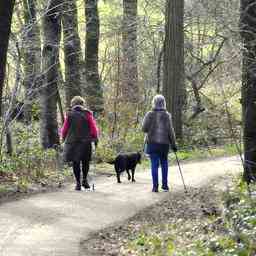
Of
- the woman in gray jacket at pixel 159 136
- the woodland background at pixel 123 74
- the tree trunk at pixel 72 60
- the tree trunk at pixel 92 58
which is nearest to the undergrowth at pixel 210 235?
the woodland background at pixel 123 74

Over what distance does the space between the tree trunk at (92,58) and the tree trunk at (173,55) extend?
97.1 inches

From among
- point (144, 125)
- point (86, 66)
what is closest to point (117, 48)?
point (86, 66)

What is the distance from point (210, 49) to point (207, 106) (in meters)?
2.82

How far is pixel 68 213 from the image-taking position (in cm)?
1063

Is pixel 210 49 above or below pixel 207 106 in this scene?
above

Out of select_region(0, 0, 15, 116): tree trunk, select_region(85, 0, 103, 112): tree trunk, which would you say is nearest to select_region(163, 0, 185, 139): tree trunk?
select_region(85, 0, 103, 112): tree trunk

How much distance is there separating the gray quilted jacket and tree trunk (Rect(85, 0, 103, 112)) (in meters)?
8.75

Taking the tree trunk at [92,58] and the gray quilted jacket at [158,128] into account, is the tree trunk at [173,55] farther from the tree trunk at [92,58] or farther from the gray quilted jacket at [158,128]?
the gray quilted jacket at [158,128]

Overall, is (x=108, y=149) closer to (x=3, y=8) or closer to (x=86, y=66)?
(x=86, y=66)

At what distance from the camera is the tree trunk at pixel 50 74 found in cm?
1753

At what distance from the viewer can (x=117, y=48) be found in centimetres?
2267

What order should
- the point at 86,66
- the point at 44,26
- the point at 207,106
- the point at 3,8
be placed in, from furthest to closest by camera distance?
the point at 207,106
the point at 86,66
the point at 44,26
the point at 3,8

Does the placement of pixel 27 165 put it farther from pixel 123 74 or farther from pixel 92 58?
pixel 92 58

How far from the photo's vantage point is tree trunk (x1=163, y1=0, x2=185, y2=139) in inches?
846
